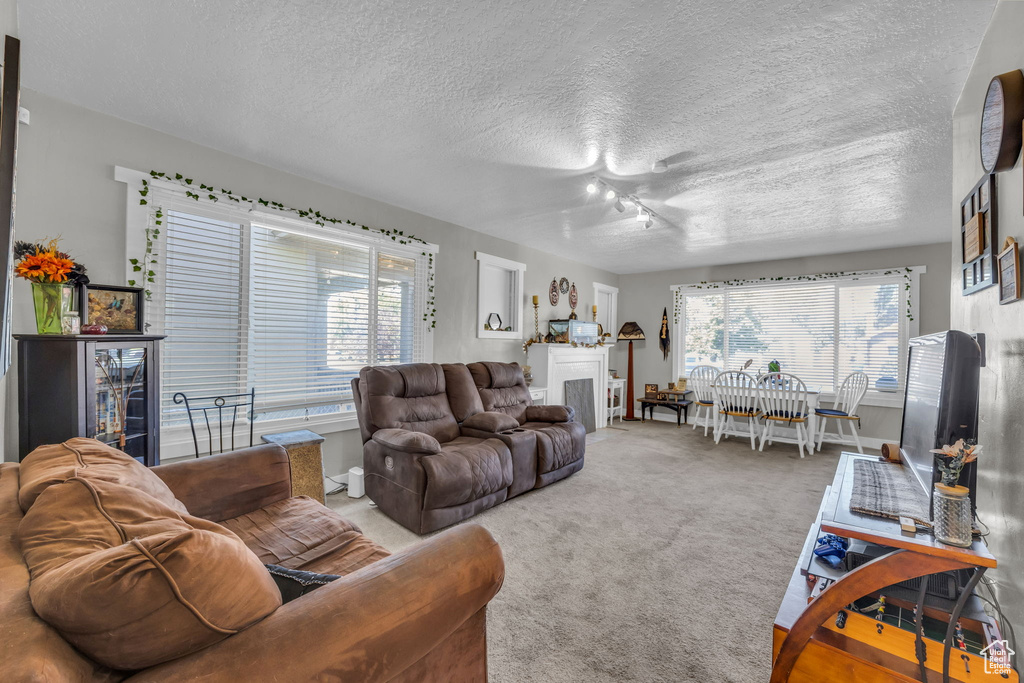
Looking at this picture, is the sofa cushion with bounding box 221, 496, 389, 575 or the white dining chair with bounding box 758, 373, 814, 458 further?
the white dining chair with bounding box 758, 373, 814, 458

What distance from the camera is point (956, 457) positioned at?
48.9 inches

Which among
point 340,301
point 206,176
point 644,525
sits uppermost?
point 206,176

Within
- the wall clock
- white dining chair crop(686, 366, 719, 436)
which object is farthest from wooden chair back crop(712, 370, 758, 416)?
the wall clock

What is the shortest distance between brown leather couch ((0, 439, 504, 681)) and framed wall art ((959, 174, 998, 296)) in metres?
1.97

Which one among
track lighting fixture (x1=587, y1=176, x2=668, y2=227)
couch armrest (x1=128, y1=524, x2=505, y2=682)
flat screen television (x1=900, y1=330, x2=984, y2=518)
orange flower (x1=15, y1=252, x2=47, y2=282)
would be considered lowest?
couch armrest (x1=128, y1=524, x2=505, y2=682)

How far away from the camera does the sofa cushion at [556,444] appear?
3.58 m

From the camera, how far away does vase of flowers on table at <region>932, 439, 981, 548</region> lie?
1.16 metres

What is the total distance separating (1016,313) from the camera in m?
1.33

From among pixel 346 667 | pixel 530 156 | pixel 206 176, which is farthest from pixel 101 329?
pixel 530 156

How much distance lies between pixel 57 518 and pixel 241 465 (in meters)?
1.18

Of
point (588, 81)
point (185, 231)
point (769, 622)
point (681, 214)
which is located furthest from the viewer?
point (681, 214)

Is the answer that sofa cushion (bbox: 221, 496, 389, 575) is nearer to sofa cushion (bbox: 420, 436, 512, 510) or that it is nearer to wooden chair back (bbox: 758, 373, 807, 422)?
sofa cushion (bbox: 420, 436, 512, 510)

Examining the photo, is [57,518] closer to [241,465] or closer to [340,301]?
[241,465]

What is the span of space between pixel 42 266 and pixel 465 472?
91.4 inches
